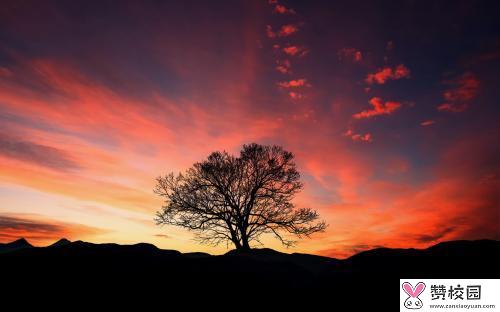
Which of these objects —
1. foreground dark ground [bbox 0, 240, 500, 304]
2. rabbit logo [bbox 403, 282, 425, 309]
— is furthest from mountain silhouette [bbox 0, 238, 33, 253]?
rabbit logo [bbox 403, 282, 425, 309]

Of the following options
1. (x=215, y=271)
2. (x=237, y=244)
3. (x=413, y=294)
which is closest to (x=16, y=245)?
(x=237, y=244)

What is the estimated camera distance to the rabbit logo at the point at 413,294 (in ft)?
46.0

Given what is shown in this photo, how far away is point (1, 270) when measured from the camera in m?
14.3

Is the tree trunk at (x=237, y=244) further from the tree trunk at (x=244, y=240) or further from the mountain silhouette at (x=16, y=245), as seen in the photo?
the mountain silhouette at (x=16, y=245)

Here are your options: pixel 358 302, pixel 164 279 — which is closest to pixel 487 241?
pixel 358 302

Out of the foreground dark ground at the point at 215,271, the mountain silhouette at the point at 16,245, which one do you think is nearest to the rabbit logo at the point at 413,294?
the foreground dark ground at the point at 215,271

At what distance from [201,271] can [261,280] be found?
9.09 ft

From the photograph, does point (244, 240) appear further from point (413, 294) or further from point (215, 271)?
point (413, 294)

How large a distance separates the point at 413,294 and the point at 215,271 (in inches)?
334

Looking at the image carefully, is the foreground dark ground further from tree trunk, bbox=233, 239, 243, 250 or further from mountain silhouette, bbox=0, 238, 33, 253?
mountain silhouette, bbox=0, 238, 33, 253

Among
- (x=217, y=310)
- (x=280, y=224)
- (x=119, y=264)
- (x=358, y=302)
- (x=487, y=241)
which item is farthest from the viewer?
(x=280, y=224)

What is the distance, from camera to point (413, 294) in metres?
14.5

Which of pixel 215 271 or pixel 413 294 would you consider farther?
pixel 215 271

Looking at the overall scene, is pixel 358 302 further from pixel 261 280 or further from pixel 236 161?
pixel 236 161
